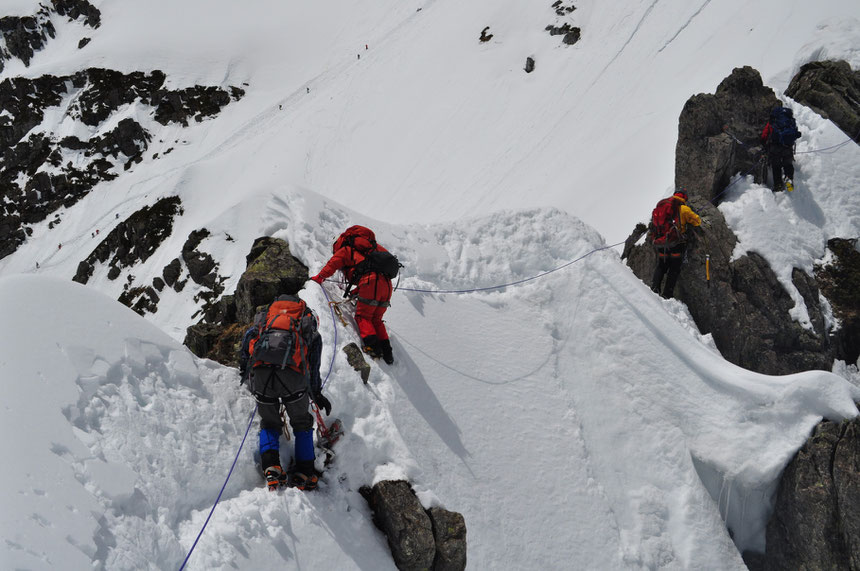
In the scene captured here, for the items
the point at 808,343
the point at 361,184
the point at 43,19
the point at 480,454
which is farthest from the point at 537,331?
the point at 43,19

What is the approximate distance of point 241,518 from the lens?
16.2 feet

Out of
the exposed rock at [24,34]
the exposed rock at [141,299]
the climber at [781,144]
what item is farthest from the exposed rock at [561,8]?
the exposed rock at [24,34]

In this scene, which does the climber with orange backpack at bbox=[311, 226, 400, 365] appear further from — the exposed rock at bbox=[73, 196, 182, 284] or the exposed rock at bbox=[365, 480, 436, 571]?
the exposed rock at bbox=[73, 196, 182, 284]

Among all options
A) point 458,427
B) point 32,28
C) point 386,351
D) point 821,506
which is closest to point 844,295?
point 821,506

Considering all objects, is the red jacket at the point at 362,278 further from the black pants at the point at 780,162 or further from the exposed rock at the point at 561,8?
the exposed rock at the point at 561,8

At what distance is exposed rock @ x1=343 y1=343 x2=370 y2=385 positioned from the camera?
675cm

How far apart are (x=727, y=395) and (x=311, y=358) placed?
7.34 m

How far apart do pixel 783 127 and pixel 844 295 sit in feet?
14.1

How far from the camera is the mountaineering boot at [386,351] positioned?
7332mm

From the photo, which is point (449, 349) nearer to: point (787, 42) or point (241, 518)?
point (241, 518)

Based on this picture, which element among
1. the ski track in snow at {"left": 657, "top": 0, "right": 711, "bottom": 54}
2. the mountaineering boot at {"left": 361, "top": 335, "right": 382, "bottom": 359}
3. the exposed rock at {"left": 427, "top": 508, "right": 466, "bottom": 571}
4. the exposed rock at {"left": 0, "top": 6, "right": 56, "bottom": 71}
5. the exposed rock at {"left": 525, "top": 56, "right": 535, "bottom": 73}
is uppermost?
the exposed rock at {"left": 0, "top": 6, "right": 56, "bottom": 71}

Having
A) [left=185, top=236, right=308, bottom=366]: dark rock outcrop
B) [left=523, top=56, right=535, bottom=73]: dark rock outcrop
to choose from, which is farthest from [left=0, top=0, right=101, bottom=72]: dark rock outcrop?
[left=185, top=236, right=308, bottom=366]: dark rock outcrop

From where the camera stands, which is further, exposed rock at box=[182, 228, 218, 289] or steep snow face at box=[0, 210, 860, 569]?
exposed rock at box=[182, 228, 218, 289]

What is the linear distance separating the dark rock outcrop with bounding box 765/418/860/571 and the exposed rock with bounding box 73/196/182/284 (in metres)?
40.6
